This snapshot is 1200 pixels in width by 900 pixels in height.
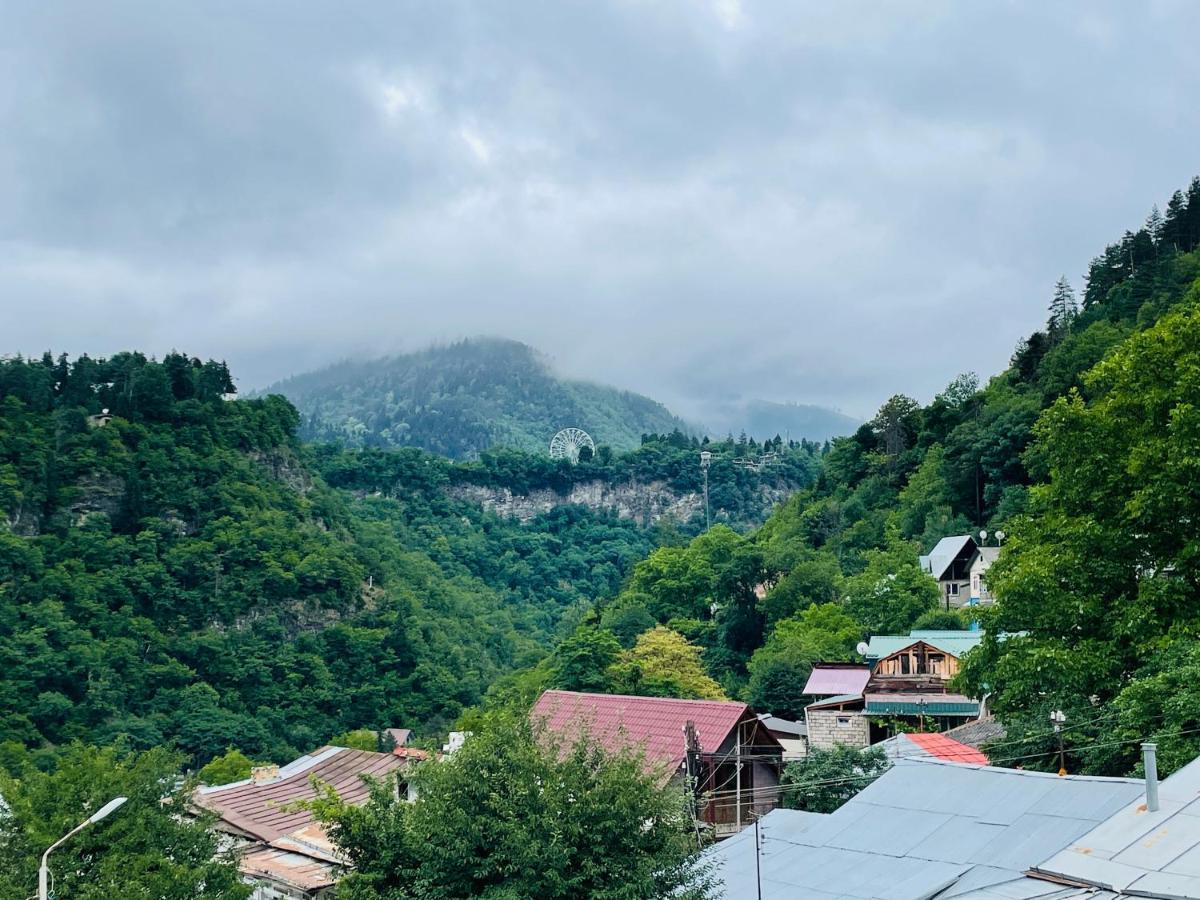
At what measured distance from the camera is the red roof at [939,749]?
2512 centimetres

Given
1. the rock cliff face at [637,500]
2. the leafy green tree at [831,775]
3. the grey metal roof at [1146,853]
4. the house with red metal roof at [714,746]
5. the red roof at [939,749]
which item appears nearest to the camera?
the grey metal roof at [1146,853]

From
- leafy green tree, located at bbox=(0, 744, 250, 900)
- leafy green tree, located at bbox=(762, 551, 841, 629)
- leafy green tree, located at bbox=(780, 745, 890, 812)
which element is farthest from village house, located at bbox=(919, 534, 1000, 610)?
leafy green tree, located at bbox=(0, 744, 250, 900)

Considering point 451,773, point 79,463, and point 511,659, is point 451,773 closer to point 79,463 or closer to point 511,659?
point 79,463

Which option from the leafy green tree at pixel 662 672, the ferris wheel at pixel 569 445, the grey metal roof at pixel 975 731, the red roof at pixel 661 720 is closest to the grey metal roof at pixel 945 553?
the leafy green tree at pixel 662 672

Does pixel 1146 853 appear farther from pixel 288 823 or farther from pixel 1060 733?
pixel 288 823

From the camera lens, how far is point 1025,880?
37.2 feet

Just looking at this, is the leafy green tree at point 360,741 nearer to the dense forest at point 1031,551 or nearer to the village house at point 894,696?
the dense forest at point 1031,551

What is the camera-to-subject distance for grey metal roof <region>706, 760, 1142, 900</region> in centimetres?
1303

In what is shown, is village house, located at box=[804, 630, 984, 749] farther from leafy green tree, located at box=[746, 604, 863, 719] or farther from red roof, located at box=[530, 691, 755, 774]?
red roof, located at box=[530, 691, 755, 774]

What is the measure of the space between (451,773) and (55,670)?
57.8 metres

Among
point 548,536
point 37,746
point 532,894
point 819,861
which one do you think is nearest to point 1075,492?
point 819,861

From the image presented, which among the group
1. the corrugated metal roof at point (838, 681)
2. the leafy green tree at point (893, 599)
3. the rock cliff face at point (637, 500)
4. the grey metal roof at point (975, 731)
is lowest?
the grey metal roof at point (975, 731)

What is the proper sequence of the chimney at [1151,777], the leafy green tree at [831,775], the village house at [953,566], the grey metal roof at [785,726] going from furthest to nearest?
the village house at [953,566]
the grey metal roof at [785,726]
the leafy green tree at [831,775]
the chimney at [1151,777]

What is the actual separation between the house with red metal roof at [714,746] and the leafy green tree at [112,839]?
967 cm
